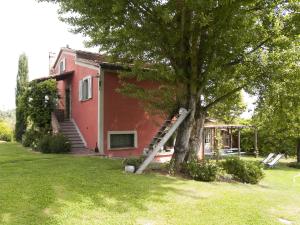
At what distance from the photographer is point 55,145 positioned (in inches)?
696

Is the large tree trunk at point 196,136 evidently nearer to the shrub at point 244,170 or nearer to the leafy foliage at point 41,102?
the shrub at point 244,170

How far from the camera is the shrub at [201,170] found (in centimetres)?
1182

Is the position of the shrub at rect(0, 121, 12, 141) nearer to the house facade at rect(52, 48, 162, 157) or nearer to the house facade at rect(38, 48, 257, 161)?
the house facade at rect(38, 48, 257, 161)

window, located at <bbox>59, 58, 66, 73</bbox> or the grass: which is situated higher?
window, located at <bbox>59, 58, 66, 73</bbox>

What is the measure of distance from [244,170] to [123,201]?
703cm

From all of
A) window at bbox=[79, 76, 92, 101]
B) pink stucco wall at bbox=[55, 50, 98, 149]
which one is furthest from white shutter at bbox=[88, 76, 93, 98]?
pink stucco wall at bbox=[55, 50, 98, 149]

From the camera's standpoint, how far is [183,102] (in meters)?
13.4

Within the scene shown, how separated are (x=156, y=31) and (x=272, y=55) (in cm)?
532

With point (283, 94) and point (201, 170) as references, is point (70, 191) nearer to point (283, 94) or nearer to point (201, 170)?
point (201, 170)

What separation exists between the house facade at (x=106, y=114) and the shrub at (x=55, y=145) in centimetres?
146

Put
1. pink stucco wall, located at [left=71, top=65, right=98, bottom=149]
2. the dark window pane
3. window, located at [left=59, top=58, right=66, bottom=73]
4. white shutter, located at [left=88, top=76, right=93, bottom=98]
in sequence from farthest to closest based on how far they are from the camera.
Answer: window, located at [left=59, top=58, right=66, bottom=73]
white shutter, located at [left=88, top=76, right=93, bottom=98]
pink stucco wall, located at [left=71, top=65, right=98, bottom=149]
the dark window pane

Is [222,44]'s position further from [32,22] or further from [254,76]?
[32,22]

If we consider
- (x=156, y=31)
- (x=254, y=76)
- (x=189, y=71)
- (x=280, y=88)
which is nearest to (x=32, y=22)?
(x=156, y=31)

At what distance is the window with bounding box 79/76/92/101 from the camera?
19.0 metres
